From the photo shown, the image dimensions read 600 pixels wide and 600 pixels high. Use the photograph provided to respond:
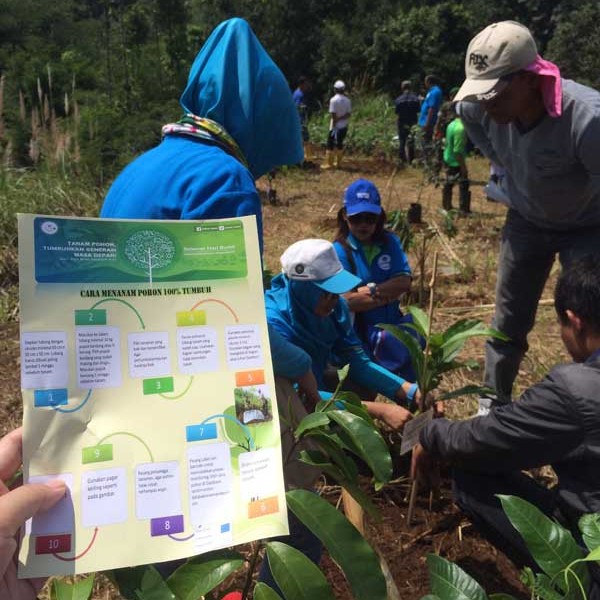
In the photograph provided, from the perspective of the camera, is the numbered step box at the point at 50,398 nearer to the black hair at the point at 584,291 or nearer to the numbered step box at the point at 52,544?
the numbered step box at the point at 52,544

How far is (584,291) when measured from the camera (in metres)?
1.59

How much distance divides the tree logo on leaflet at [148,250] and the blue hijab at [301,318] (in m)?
1.13

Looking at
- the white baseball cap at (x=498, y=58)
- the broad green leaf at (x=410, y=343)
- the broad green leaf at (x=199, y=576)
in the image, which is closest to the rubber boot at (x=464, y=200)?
the white baseball cap at (x=498, y=58)

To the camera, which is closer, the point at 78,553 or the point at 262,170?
the point at 78,553

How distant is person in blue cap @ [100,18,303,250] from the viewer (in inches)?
48.3

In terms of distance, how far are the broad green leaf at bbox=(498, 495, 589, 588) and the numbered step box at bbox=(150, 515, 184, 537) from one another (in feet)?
1.57

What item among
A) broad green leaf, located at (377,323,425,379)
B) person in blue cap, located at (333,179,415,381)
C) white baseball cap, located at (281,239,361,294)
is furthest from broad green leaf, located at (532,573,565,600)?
person in blue cap, located at (333,179,415,381)

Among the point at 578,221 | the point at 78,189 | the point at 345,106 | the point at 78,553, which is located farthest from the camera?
the point at 345,106

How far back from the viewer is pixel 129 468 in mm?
735

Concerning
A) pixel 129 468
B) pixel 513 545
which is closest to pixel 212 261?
pixel 129 468

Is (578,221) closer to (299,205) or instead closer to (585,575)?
(585,575)

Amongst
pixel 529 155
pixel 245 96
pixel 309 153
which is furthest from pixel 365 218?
pixel 309 153

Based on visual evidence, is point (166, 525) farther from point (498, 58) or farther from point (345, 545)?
point (498, 58)

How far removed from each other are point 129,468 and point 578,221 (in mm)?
2183
